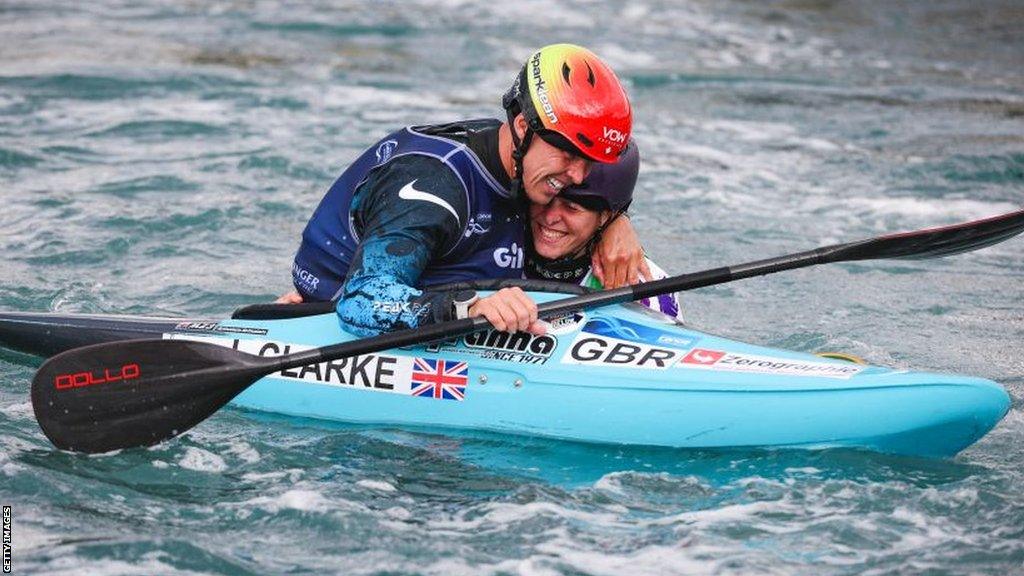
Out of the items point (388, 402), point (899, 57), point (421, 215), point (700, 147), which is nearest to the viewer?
point (421, 215)

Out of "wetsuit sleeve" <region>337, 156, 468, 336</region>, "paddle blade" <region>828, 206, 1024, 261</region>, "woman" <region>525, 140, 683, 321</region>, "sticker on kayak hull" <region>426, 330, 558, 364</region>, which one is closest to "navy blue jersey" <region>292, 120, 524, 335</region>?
"wetsuit sleeve" <region>337, 156, 468, 336</region>

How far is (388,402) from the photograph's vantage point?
5.09 meters

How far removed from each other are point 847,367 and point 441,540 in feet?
5.31

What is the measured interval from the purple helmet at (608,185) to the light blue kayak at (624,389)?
1.24 feet

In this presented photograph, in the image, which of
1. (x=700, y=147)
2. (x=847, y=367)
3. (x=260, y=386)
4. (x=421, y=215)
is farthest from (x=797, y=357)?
(x=700, y=147)

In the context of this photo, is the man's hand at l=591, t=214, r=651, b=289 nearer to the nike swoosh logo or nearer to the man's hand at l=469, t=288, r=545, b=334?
the man's hand at l=469, t=288, r=545, b=334

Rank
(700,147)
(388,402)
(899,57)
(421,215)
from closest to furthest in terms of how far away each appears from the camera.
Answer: (421,215) < (388,402) < (700,147) < (899,57)

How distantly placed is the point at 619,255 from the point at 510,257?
1.50 ft

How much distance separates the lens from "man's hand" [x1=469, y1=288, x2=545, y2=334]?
4664mm

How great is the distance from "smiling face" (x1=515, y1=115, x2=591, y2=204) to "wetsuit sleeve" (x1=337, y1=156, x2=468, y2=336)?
0.83 ft

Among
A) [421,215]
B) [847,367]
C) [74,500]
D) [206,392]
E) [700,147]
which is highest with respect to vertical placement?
[700,147]

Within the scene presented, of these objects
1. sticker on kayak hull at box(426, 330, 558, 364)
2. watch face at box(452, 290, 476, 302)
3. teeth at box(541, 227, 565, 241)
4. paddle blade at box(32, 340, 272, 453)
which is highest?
teeth at box(541, 227, 565, 241)

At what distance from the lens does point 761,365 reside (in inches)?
190

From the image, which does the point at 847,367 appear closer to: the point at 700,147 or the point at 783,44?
the point at 700,147
